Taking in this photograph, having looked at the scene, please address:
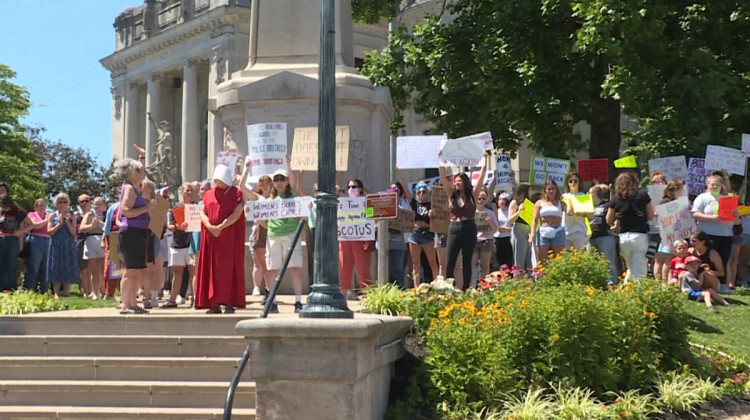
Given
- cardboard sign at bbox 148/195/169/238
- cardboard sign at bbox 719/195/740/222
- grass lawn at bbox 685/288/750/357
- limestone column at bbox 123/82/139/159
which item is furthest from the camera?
limestone column at bbox 123/82/139/159

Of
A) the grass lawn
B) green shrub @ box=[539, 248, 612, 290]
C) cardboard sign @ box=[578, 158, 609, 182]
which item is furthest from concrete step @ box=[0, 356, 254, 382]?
cardboard sign @ box=[578, 158, 609, 182]

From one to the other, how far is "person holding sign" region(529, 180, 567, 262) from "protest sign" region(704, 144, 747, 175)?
455 centimetres

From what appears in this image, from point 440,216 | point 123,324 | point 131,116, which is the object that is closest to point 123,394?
point 123,324

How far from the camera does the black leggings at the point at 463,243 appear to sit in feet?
43.6

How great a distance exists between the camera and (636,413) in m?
9.27

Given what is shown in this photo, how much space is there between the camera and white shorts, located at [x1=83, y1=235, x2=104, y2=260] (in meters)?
18.5

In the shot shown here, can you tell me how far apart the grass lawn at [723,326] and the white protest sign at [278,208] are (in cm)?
478

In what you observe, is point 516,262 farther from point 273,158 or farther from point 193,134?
point 193,134

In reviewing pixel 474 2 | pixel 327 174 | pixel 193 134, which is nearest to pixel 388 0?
pixel 474 2

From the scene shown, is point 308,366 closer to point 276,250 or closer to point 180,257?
point 276,250

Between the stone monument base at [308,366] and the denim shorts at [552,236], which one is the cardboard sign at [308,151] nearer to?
the denim shorts at [552,236]

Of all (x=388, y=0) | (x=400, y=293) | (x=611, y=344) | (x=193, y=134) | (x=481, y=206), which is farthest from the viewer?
(x=193, y=134)

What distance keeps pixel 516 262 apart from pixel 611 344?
6.53 m

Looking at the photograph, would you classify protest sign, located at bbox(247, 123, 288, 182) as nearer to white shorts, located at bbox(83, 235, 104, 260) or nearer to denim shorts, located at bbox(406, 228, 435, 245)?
denim shorts, located at bbox(406, 228, 435, 245)
